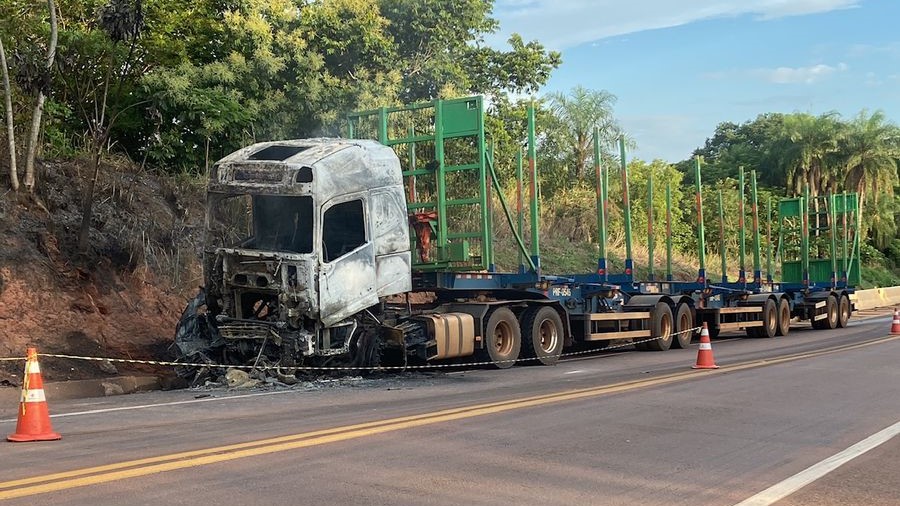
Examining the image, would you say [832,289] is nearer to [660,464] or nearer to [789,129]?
[660,464]

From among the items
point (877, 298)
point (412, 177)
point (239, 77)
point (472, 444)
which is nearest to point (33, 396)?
point (472, 444)

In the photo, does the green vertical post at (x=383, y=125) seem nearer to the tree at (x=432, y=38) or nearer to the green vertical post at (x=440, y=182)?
the green vertical post at (x=440, y=182)

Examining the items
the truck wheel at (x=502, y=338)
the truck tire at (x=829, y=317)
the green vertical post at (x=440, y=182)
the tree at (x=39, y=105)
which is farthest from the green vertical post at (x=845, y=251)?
the tree at (x=39, y=105)

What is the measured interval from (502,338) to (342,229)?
4.03 meters

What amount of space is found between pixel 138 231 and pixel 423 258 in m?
6.00

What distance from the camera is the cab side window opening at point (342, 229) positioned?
41.3 feet

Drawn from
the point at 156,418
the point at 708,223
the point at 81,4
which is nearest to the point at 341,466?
the point at 156,418

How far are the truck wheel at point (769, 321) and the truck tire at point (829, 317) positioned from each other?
4408 millimetres

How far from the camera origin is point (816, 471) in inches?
261

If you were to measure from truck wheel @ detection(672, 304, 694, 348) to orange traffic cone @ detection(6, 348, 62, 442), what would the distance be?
15.4m

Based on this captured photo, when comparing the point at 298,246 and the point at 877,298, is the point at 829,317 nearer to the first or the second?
the point at 877,298

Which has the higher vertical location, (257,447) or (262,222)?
(262,222)

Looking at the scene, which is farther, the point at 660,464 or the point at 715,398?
the point at 715,398

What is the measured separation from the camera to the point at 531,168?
15.9m
